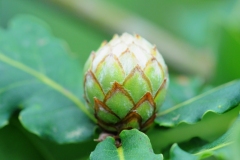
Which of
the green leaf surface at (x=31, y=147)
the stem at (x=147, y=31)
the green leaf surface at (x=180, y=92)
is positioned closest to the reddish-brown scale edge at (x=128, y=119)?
the green leaf surface at (x=180, y=92)

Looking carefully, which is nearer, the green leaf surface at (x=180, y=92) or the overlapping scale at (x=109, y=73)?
the overlapping scale at (x=109, y=73)

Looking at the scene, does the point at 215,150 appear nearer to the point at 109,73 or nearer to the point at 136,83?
the point at 136,83

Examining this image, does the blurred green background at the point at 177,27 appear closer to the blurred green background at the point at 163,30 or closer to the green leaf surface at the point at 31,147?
the blurred green background at the point at 163,30

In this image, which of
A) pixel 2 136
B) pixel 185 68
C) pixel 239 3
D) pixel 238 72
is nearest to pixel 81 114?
pixel 2 136

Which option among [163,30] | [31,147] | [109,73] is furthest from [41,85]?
[163,30]

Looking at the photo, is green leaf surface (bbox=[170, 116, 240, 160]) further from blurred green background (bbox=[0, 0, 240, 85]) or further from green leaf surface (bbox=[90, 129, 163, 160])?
blurred green background (bbox=[0, 0, 240, 85])
